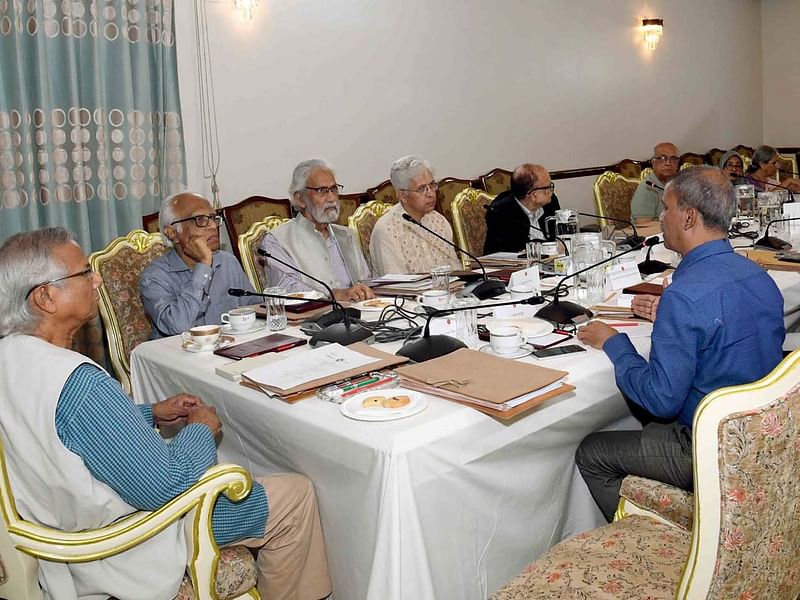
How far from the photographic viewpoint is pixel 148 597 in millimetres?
1311

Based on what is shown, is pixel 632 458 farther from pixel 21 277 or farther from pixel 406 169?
pixel 406 169

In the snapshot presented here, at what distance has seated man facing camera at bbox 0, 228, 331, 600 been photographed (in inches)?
49.1

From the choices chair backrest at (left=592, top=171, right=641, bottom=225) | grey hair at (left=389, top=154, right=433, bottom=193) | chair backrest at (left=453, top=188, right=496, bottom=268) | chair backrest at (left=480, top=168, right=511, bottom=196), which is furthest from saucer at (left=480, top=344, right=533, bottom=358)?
chair backrest at (left=480, top=168, right=511, bottom=196)

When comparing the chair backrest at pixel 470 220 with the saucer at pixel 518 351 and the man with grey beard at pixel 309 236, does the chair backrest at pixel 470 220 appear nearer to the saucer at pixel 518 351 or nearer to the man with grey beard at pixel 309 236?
the man with grey beard at pixel 309 236

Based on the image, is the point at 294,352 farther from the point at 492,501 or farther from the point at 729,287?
the point at 729,287

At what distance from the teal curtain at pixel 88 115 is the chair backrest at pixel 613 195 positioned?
2.61 meters

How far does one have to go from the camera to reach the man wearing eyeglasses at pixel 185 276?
241 cm

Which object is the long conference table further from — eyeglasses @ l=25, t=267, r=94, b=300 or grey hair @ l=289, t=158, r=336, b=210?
grey hair @ l=289, t=158, r=336, b=210

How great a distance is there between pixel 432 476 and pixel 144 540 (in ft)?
1.65

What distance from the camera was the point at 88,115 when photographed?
3451 mm

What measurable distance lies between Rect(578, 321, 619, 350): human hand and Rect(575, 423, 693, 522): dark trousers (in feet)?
0.68

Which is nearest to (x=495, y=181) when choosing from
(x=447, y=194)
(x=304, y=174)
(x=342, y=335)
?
(x=447, y=194)

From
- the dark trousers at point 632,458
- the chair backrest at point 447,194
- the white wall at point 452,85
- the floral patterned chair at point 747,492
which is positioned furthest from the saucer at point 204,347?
the chair backrest at point 447,194

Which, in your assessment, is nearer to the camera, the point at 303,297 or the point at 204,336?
the point at 204,336
